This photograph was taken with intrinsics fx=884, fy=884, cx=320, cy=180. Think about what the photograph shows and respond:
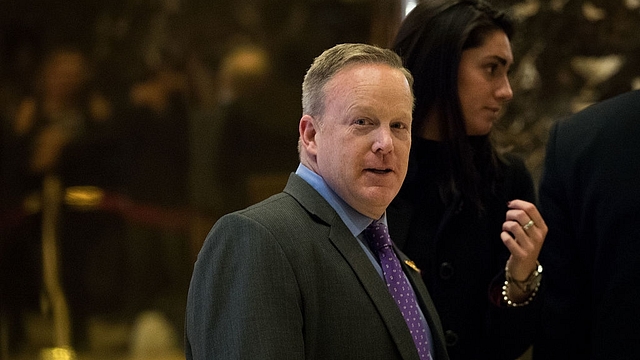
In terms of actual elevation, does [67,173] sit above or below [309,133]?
below

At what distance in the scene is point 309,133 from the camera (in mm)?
2162

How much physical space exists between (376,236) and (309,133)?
0.32m

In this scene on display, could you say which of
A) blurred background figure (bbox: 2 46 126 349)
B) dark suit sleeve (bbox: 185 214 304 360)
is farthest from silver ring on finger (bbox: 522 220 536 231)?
blurred background figure (bbox: 2 46 126 349)

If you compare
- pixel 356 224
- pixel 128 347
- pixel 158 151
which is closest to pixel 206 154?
pixel 158 151

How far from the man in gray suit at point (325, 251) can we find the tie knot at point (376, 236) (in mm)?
15

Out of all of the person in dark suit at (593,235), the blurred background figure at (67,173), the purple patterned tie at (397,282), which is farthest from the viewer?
the blurred background figure at (67,173)

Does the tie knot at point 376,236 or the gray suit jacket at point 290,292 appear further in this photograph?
the tie knot at point 376,236

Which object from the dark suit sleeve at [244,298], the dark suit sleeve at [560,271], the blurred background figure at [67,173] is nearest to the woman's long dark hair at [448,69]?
the dark suit sleeve at [560,271]

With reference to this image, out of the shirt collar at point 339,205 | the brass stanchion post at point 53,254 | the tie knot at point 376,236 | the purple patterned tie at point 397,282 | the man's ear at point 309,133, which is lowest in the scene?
the brass stanchion post at point 53,254

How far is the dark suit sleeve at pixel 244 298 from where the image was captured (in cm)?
182

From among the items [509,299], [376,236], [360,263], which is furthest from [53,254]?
[360,263]

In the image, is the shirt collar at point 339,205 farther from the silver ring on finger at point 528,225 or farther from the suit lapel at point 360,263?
the silver ring on finger at point 528,225

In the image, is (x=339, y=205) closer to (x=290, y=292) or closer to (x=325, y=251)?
(x=325, y=251)

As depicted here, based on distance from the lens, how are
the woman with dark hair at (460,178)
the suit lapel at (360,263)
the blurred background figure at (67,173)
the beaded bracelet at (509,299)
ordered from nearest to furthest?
1. the suit lapel at (360,263)
2. the beaded bracelet at (509,299)
3. the woman with dark hair at (460,178)
4. the blurred background figure at (67,173)
